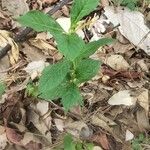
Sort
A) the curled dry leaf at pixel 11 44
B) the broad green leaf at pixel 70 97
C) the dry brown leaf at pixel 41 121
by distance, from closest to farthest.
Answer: the broad green leaf at pixel 70 97 < the dry brown leaf at pixel 41 121 < the curled dry leaf at pixel 11 44

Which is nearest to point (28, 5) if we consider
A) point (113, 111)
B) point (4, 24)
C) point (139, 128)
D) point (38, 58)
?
point (4, 24)

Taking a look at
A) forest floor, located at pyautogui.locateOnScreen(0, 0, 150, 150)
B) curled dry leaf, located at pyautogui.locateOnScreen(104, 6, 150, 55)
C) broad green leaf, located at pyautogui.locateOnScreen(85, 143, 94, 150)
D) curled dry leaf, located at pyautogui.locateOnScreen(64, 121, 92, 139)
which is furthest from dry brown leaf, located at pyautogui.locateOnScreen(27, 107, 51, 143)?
curled dry leaf, located at pyautogui.locateOnScreen(104, 6, 150, 55)

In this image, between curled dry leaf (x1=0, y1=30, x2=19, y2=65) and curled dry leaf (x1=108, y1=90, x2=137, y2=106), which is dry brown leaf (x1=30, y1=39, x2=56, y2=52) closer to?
curled dry leaf (x1=0, y1=30, x2=19, y2=65)

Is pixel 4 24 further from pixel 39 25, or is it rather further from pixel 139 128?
pixel 139 128

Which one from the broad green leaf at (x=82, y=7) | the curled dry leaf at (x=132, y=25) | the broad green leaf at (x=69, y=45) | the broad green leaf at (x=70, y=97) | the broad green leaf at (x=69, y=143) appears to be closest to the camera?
the broad green leaf at (x=69, y=45)

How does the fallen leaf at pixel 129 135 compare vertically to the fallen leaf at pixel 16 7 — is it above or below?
below

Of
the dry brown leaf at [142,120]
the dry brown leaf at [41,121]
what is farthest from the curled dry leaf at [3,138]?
the dry brown leaf at [142,120]

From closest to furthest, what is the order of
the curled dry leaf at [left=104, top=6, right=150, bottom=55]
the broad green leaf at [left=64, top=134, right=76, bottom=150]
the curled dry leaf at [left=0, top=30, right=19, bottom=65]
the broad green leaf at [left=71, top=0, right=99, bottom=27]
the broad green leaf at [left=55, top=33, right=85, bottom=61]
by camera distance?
the broad green leaf at [left=55, top=33, right=85, bottom=61]
the broad green leaf at [left=71, top=0, right=99, bottom=27]
the broad green leaf at [left=64, top=134, right=76, bottom=150]
the curled dry leaf at [left=0, top=30, right=19, bottom=65]
the curled dry leaf at [left=104, top=6, right=150, bottom=55]

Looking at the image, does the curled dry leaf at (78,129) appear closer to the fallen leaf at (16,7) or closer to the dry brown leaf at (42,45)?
the dry brown leaf at (42,45)
